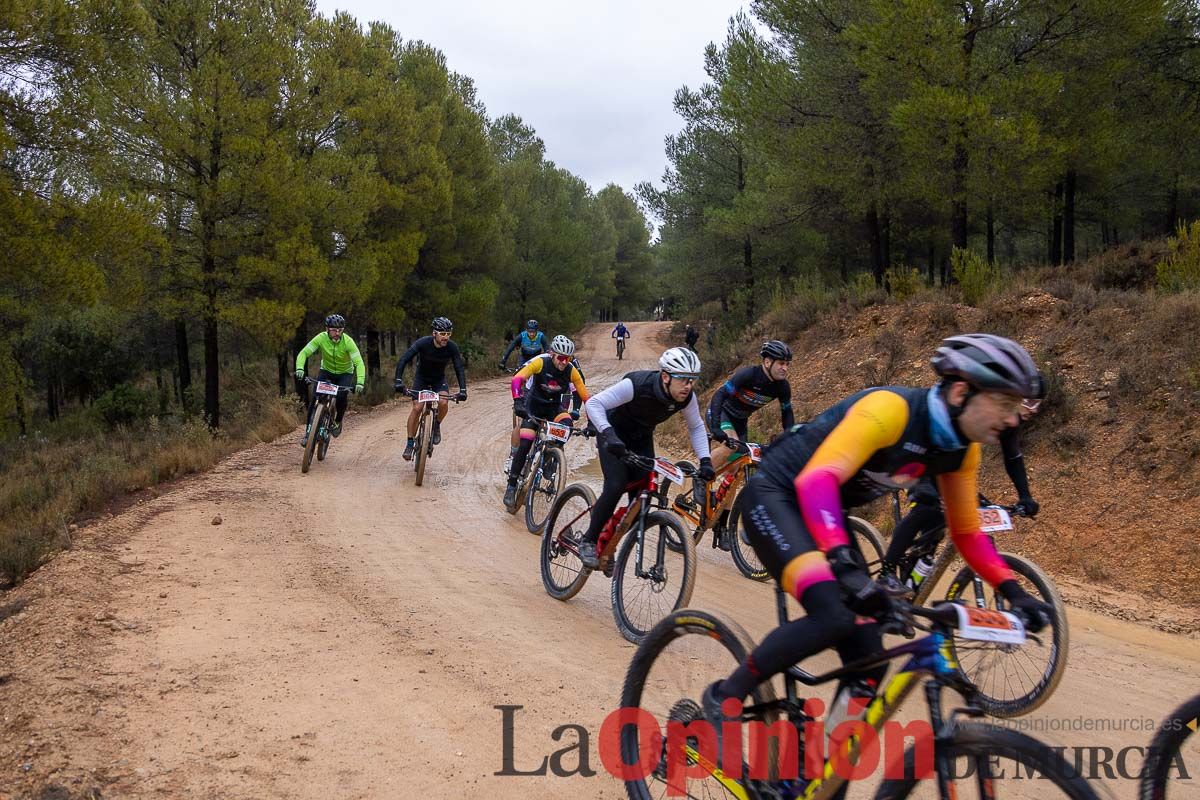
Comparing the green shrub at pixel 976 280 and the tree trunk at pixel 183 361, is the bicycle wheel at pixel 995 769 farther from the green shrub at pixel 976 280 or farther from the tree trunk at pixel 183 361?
the tree trunk at pixel 183 361

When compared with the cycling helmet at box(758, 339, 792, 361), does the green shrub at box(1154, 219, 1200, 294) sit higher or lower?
higher

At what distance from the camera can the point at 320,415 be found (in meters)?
12.4

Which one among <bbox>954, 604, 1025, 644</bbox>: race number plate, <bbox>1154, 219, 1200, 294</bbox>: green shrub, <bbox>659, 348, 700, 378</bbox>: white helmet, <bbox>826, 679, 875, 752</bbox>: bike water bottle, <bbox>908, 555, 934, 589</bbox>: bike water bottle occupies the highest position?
<bbox>1154, 219, 1200, 294</bbox>: green shrub

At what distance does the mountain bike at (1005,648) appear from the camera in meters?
4.59

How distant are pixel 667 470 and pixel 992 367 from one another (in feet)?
10.7

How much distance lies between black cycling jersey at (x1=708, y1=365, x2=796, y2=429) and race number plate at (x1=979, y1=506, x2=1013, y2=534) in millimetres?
3065

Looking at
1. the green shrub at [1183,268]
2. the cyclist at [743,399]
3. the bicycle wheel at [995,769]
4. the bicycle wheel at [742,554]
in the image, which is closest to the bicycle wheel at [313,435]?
the cyclist at [743,399]

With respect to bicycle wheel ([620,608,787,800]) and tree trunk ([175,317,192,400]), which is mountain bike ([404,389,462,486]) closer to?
bicycle wheel ([620,608,787,800])

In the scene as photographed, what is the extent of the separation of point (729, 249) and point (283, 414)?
784 inches

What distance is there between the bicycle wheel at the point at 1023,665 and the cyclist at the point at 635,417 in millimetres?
2255

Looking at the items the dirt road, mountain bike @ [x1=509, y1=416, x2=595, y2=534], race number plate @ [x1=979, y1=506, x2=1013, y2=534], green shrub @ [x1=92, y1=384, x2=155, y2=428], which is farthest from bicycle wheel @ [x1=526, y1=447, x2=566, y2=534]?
green shrub @ [x1=92, y1=384, x2=155, y2=428]

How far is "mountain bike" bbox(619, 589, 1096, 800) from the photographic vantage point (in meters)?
2.40

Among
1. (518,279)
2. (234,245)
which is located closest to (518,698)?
(234,245)

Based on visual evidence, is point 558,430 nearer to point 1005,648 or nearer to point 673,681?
point 1005,648
